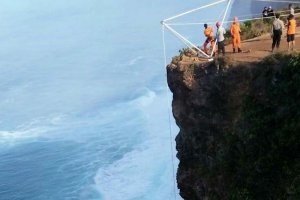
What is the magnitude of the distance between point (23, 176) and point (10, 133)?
8.76 m

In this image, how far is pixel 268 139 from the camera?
1612 centimetres

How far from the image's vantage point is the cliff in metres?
15.8

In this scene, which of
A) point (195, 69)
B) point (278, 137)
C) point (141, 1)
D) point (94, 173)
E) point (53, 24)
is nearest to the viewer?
point (278, 137)

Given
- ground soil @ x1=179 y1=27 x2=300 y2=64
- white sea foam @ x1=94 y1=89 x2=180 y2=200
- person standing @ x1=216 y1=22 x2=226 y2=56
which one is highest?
person standing @ x1=216 y1=22 x2=226 y2=56

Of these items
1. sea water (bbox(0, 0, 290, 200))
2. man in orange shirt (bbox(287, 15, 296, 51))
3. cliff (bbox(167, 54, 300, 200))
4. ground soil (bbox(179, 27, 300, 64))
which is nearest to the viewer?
cliff (bbox(167, 54, 300, 200))

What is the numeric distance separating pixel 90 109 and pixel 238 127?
109 feet

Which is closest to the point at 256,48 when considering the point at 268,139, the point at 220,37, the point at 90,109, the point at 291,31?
the point at 220,37

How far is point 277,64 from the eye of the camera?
54.1 feet

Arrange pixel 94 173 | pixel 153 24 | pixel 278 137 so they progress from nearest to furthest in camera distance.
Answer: pixel 278 137 → pixel 94 173 → pixel 153 24

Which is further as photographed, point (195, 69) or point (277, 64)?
point (195, 69)

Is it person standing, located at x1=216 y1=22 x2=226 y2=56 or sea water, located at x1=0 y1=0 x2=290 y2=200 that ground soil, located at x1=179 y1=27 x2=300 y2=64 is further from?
sea water, located at x1=0 y1=0 x2=290 y2=200

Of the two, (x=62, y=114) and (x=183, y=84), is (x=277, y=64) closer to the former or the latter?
(x=183, y=84)

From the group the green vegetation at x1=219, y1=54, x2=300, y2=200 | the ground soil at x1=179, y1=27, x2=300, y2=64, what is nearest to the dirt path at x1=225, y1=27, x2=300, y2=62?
the ground soil at x1=179, y1=27, x2=300, y2=64

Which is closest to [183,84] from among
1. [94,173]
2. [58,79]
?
[94,173]
